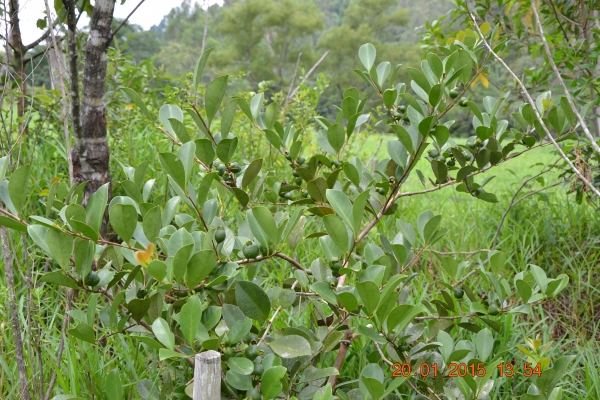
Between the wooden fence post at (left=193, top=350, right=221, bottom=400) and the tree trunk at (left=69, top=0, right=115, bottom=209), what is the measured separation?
3.18 ft

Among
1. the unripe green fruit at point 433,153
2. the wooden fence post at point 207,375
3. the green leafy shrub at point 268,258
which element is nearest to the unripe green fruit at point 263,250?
the green leafy shrub at point 268,258

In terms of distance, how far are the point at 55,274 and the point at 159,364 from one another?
0.65m

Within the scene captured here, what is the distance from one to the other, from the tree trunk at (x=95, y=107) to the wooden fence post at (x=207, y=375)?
0.97 metres

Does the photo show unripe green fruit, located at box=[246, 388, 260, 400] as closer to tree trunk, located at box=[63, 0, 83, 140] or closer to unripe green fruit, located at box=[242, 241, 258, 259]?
unripe green fruit, located at box=[242, 241, 258, 259]

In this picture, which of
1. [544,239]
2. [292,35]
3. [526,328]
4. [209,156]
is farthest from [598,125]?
[292,35]

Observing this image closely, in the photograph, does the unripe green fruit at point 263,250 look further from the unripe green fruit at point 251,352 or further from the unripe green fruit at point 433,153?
the unripe green fruit at point 433,153

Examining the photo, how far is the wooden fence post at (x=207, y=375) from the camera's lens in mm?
755

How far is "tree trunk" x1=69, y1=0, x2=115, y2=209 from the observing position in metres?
1.47

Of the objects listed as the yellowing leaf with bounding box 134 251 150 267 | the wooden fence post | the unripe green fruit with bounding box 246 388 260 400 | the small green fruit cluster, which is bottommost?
the unripe green fruit with bounding box 246 388 260 400

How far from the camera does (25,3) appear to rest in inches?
50.7

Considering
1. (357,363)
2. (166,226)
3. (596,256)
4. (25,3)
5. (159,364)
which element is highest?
(25,3)

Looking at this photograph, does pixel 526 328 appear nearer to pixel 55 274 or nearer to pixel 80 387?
pixel 80 387

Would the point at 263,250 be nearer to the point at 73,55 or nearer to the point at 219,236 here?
the point at 219,236
